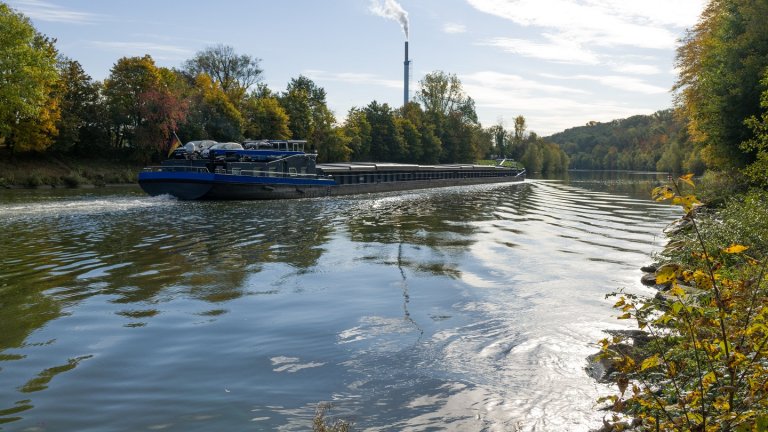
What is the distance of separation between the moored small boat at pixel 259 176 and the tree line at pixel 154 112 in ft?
48.1

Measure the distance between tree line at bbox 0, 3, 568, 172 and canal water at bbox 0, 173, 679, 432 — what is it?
1186 inches

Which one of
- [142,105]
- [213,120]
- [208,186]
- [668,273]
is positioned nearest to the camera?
[668,273]

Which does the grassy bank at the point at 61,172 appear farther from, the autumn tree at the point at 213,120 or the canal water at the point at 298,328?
the canal water at the point at 298,328

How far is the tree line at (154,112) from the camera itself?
144ft

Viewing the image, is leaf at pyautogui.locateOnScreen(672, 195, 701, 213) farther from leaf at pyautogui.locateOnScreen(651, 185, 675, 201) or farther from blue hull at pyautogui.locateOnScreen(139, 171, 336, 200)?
blue hull at pyautogui.locateOnScreen(139, 171, 336, 200)

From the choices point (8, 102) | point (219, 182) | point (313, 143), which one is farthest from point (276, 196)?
point (313, 143)

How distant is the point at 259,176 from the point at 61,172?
26.3m

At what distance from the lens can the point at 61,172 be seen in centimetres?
5122

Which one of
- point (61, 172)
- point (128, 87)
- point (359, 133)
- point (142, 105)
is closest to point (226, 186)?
point (61, 172)

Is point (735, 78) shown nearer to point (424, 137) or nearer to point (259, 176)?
point (259, 176)

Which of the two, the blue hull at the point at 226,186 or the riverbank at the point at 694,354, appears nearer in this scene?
the riverbank at the point at 694,354

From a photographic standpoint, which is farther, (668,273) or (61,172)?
(61,172)

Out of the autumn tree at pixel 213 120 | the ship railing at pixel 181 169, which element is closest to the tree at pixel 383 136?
the autumn tree at pixel 213 120

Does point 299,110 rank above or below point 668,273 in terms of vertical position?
above
